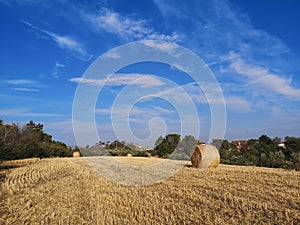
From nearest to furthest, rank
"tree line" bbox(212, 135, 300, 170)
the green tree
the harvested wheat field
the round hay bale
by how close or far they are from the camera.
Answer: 1. the harvested wheat field
2. the round hay bale
3. "tree line" bbox(212, 135, 300, 170)
4. the green tree

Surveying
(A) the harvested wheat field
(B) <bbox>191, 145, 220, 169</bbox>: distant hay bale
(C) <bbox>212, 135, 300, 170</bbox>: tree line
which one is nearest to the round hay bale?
(B) <bbox>191, 145, 220, 169</bbox>: distant hay bale

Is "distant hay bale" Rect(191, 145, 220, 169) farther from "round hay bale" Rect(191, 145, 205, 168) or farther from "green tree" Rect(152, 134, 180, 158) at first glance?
"green tree" Rect(152, 134, 180, 158)

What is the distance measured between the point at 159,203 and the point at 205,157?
368 inches

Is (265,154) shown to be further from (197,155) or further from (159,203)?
(159,203)

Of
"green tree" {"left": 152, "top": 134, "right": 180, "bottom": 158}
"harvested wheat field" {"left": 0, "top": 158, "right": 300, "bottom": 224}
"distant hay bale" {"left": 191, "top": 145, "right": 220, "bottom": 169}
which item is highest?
"green tree" {"left": 152, "top": 134, "right": 180, "bottom": 158}

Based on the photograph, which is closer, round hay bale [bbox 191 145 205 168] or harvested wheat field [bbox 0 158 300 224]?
harvested wheat field [bbox 0 158 300 224]

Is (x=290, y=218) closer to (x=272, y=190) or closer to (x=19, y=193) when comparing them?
(x=272, y=190)

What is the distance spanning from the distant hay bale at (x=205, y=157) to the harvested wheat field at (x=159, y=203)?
18.4 feet

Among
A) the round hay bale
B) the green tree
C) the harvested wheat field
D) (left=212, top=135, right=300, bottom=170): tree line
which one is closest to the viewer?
the harvested wheat field

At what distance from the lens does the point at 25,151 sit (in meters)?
28.7

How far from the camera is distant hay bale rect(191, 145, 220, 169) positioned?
15999 mm

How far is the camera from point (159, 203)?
23.5 ft

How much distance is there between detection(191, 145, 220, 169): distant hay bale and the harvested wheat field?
18.4ft

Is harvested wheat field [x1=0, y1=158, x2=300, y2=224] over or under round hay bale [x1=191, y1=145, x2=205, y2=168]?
under
